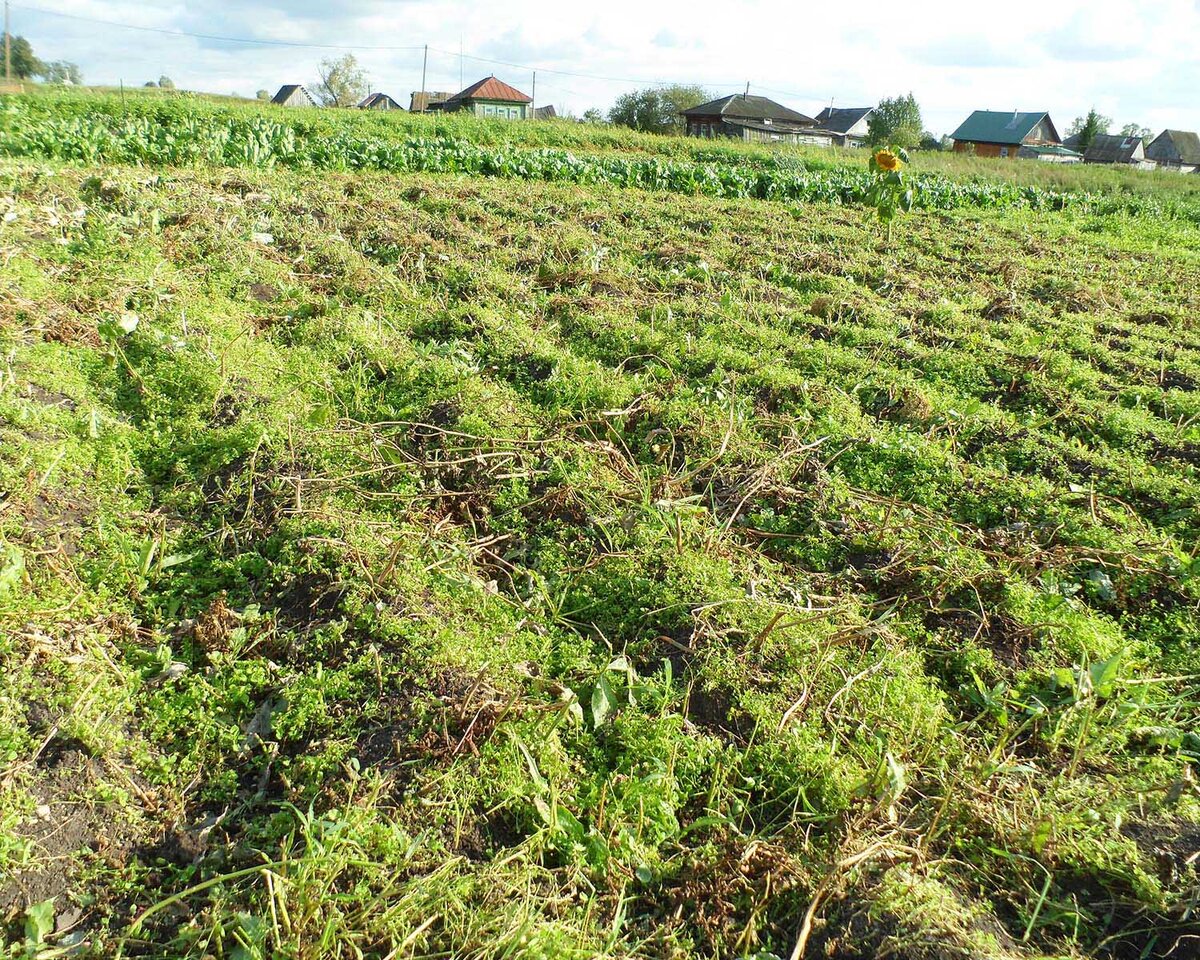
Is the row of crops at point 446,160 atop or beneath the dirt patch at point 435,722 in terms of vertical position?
atop

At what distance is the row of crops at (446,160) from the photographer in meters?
11.6

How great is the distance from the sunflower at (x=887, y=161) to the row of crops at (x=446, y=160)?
1572mm

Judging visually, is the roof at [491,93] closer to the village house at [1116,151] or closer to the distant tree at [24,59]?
the distant tree at [24,59]

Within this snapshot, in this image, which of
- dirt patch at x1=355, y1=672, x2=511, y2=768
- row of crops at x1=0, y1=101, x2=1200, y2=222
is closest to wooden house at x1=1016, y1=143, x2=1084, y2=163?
row of crops at x1=0, y1=101, x2=1200, y2=222

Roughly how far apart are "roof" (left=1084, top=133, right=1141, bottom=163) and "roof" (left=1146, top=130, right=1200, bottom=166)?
22.7ft

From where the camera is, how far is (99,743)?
2.48 m

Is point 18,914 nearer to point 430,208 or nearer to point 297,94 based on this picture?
point 430,208

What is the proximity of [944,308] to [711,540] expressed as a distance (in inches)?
195

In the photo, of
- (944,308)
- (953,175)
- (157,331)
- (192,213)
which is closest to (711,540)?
(157,331)

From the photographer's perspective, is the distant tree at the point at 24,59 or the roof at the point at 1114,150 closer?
the distant tree at the point at 24,59

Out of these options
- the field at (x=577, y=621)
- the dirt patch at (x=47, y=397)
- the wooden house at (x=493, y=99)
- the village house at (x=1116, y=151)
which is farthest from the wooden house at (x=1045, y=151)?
the dirt patch at (x=47, y=397)

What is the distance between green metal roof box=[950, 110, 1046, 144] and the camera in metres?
53.2

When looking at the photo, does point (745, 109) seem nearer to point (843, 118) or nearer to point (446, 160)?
point (843, 118)

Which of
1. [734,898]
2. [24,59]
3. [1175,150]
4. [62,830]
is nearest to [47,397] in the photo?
[62,830]
